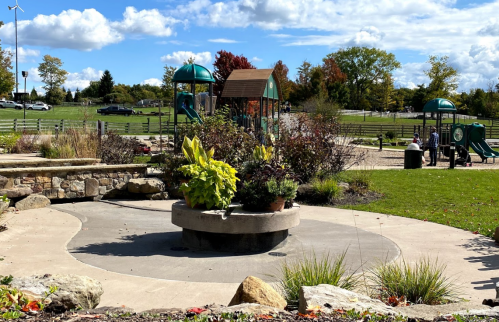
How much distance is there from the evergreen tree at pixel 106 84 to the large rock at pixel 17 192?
75.1 metres

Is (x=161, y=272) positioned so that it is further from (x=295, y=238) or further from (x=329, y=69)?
(x=329, y=69)

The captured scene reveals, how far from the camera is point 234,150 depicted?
1116cm

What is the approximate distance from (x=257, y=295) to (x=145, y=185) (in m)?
7.80

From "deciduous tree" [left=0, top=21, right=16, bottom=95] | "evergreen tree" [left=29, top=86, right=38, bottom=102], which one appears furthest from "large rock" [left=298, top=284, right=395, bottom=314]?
"evergreen tree" [left=29, top=86, right=38, bottom=102]

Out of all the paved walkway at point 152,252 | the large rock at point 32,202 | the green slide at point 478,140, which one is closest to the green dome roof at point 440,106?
the green slide at point 478,140

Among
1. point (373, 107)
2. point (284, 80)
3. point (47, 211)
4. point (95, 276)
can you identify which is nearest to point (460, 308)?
point (95, 276)

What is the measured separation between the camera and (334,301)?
399 cm

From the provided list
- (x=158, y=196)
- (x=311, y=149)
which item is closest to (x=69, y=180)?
(x=158, y=196)

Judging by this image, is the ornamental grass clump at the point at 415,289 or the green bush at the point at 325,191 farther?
the green bush at the point at 325,191

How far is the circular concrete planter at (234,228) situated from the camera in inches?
279

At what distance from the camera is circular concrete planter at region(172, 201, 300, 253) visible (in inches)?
279

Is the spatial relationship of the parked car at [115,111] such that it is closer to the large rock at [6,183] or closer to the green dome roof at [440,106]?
the green dome roof at [440,106]

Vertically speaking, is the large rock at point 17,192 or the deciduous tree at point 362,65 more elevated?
the deciduous tree at point 362,65

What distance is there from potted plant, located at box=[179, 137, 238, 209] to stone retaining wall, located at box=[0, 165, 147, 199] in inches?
191
